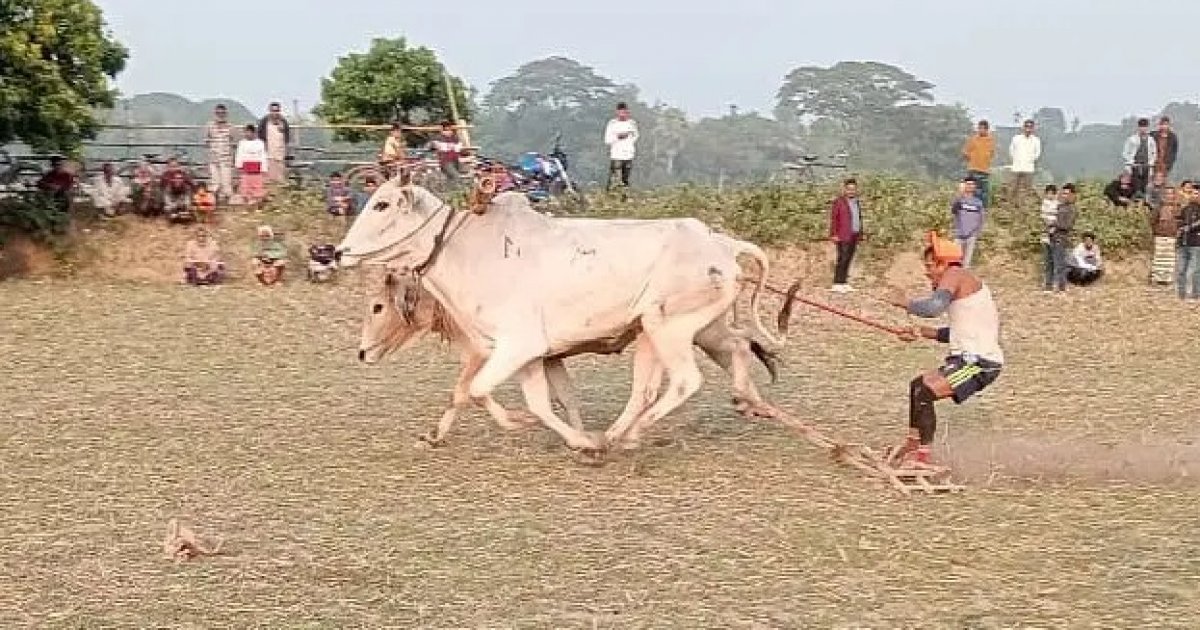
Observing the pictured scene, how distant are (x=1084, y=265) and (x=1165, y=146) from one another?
8.79 feet

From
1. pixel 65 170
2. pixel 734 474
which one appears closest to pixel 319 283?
pixel 65 170

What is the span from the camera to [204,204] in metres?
20.9

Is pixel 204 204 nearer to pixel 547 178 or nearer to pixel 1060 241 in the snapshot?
pixel 547 178

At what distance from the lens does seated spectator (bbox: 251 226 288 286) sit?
64.0ft

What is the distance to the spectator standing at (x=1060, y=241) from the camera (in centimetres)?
1944

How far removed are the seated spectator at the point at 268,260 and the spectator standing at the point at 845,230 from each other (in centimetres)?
684

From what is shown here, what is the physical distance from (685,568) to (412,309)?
10.7 feet

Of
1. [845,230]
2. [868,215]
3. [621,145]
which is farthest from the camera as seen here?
[621,145]

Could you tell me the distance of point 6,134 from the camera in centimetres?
1875

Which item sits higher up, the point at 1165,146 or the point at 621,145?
the point at 1165,146

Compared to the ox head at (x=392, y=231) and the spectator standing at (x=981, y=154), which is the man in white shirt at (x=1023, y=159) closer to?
the spectator standing at (x=981, y=154)

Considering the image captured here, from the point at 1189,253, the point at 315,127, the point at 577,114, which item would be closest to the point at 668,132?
the point at 577,114

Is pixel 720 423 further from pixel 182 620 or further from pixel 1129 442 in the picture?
pixel 182 620

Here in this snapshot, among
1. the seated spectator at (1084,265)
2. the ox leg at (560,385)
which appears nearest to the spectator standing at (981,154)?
the seated spectator at (1084,265)
